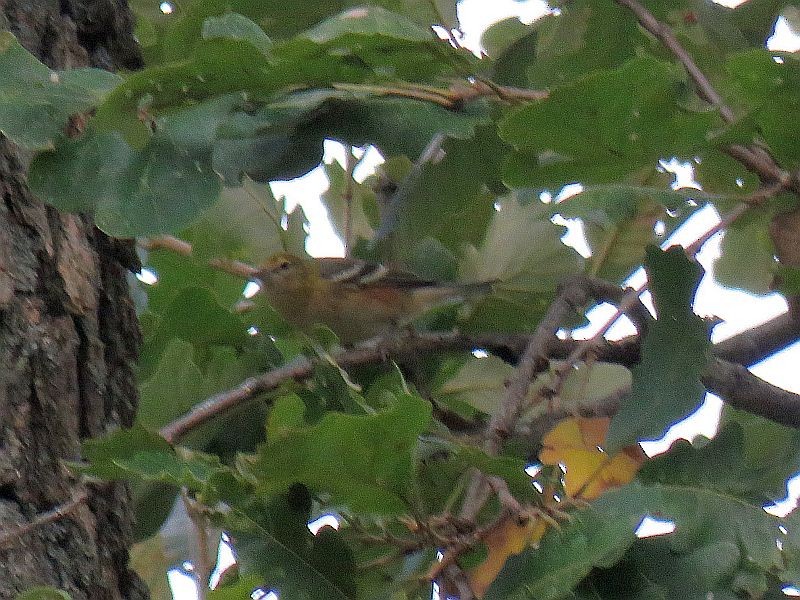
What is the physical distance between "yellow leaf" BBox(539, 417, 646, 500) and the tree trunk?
80 cm

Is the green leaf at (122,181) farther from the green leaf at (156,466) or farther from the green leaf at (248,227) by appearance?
the green leaf at (248,227)

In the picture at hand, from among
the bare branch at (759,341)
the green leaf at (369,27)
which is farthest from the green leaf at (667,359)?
the bare branch at (759,341)

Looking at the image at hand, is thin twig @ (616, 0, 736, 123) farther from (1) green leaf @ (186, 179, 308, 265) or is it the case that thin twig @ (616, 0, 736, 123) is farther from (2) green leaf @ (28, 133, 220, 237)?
(1) green leaf @ (186, 179, 308, 265)

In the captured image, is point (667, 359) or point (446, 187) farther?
point (446, 187)

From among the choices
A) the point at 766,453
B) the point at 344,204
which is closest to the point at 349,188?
the point at 344,204

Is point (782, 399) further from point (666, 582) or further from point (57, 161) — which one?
point (57, 161)

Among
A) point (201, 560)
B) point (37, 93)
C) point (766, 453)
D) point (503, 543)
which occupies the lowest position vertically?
point (201, 560)

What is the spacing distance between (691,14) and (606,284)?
0.69m

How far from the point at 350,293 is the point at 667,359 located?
2963mm

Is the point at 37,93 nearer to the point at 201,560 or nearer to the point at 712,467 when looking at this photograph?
the point at 201,560

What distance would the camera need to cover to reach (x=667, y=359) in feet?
5.68

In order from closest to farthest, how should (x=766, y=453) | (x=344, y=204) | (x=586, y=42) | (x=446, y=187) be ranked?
(x=446, y=187) < (x=766, y=453) < (x=586, y=42) < (x=344, y=204)

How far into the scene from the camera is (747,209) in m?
1.76

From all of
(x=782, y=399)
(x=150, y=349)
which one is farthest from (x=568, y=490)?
(x=150, y=349)
